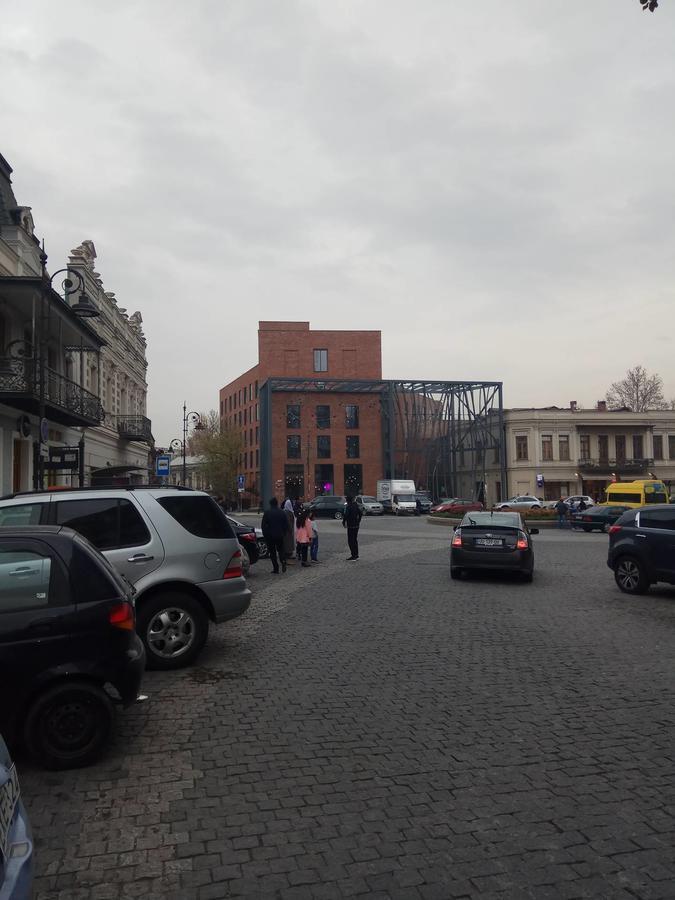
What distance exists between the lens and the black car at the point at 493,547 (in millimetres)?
13766

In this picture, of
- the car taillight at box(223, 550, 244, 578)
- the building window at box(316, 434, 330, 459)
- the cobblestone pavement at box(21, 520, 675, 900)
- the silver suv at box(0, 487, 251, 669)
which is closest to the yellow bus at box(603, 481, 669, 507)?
the cobblestone pavement at box(21, 520, 675, 900)

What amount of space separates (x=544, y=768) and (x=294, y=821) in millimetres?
1682

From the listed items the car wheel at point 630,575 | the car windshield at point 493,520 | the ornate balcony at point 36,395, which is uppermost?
the ornate balcony at point 36,395

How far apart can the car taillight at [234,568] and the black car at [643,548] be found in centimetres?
755

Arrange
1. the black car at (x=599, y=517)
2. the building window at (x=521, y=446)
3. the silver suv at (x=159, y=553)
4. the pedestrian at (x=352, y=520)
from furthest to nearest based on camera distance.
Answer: the building window at (x=521, y=446)
the black car at (x=599, y=517)
the pedestrian at (x=352, y=520)
the silver suv at (x=159, y=553)

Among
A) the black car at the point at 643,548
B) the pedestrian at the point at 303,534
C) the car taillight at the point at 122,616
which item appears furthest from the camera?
the pedestrian at the point at 303,534

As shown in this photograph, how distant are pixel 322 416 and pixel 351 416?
10.4 ft

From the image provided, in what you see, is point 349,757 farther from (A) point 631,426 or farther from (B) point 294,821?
(A) point 631,426

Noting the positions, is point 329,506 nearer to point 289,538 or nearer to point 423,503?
point 423,503

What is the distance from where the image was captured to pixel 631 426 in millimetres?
68000

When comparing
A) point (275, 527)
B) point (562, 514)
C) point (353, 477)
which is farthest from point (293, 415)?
point (275, 527)

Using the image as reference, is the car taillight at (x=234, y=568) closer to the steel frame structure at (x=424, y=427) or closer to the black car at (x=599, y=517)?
the black car at (x=599, y=517)

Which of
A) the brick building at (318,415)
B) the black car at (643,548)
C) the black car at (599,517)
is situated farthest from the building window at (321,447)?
the black car at (643,548)

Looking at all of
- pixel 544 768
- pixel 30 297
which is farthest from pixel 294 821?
pixel 30 297
